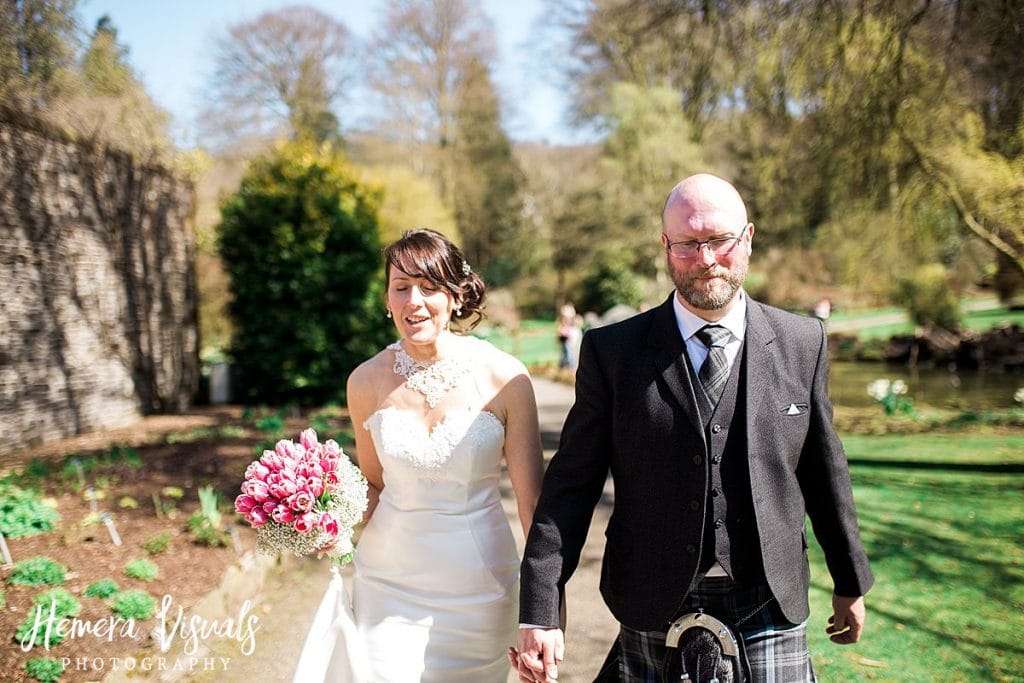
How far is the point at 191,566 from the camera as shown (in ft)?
15.3

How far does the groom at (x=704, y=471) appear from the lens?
198 cm

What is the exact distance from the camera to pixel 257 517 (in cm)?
230

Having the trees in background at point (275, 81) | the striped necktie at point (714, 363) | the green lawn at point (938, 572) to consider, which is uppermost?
the trees in background at point (275, 81)

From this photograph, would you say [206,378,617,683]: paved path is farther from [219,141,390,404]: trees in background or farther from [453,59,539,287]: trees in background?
[453,59,539,287]: trees in background

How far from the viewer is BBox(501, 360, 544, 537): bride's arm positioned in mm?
2541

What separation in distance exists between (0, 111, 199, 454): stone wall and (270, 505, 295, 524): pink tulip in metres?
6.92

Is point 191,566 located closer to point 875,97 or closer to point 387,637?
point 387,637

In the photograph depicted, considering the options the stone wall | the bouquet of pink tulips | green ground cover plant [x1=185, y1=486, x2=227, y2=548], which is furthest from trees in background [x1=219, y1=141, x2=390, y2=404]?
the bouquet of pink tulips

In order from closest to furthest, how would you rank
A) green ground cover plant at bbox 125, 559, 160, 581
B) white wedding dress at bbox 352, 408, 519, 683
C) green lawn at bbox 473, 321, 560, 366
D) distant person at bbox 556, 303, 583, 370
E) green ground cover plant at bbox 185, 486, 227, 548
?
white wedding dress at bbox 352, 408, 519, 683, green ground cover plant at bbox 125, 559, 160, 581, green ground cover plant at bbox 185, 486, 227, 548, distant person at bbox 556, 303, 583, 370, green lawn at bbox 473, 321, 560, 366

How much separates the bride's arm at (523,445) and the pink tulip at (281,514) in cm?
79

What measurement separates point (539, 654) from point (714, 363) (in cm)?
101

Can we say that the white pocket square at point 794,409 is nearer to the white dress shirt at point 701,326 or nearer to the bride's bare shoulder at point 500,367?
the white dress shirt at point 701,326

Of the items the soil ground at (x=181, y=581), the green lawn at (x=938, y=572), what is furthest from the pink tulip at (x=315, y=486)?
the green lawn at (x=938, y=572)

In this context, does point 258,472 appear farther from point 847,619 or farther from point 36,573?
point 36,573
